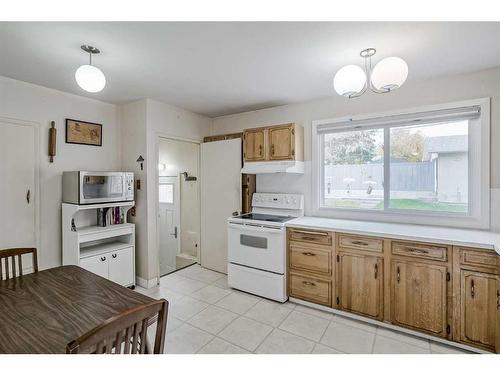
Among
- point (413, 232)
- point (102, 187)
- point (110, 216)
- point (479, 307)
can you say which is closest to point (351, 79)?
point (413, 232)

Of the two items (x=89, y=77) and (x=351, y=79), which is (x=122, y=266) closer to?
(x=89, y=77)

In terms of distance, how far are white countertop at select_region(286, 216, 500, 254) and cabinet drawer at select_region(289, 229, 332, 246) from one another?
0.06 m

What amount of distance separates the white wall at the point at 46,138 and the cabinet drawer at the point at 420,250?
11.6ft

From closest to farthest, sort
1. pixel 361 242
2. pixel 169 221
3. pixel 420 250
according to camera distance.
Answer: pixel 420 250
pixel 361 242
pixel 169 221

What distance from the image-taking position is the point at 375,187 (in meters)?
2.94

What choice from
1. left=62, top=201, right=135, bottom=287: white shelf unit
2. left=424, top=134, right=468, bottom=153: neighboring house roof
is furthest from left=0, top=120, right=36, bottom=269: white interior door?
left=424, top=134, right=468, bottom=153: neighboring house roof

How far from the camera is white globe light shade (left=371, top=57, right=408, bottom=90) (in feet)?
5.54

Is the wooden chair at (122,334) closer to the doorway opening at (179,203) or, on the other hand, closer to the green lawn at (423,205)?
the green lawn at (423,205)

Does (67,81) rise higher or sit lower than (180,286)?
higher

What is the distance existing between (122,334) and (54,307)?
0.64m

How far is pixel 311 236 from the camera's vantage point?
266cm
